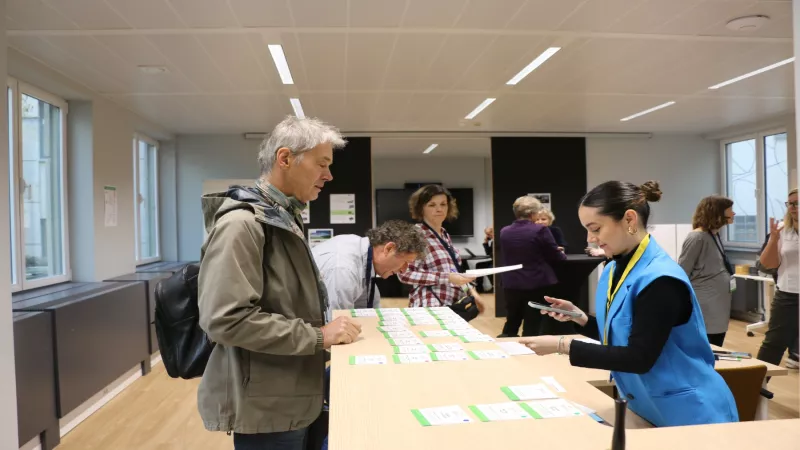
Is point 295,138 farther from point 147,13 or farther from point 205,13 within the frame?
point 147,13

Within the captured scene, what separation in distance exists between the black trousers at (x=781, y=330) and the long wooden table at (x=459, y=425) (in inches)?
125

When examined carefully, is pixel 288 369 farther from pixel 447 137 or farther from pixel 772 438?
pixel 447 137

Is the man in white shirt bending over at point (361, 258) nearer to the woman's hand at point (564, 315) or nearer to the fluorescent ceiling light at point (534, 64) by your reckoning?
the woman's hand at point (564, 315)

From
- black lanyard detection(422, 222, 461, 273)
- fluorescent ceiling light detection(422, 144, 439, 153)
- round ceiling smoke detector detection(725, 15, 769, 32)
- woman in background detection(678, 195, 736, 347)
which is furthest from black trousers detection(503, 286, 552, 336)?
fluorescent ceiling light detection(422, 144, 439, 153)

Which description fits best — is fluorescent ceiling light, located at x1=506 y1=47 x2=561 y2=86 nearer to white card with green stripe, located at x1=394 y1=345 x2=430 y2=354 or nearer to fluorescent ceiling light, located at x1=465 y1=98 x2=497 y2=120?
fluorescent ceiling light, located at x1=465 y1=98 x2=497 y2=120

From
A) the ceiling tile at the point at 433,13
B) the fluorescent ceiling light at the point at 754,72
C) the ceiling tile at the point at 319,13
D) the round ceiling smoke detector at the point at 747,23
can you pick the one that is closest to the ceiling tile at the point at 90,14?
the ceiling tile at the point at 319,13

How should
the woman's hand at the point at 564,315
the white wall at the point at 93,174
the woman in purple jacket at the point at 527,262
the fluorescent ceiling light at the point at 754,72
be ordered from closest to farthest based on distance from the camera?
the woman's hand at the point at 564,315 → the fluorescent ceiling light at the point at 754,72 → the woman in purple jacket at the point at 527,262 → the white wall at the point at 93,174

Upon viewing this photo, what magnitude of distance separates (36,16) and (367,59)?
2084mm

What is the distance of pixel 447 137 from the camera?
7.45 metres

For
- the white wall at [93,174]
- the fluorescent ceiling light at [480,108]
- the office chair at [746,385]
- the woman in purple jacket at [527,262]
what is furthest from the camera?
the fluorescent ceiling light at [480,108]

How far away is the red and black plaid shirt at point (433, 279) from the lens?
2.98 m

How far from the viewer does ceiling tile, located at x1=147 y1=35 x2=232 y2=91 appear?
3466 mm

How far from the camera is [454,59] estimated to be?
3975mm

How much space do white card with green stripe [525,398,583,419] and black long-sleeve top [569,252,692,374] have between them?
0.81 feet
